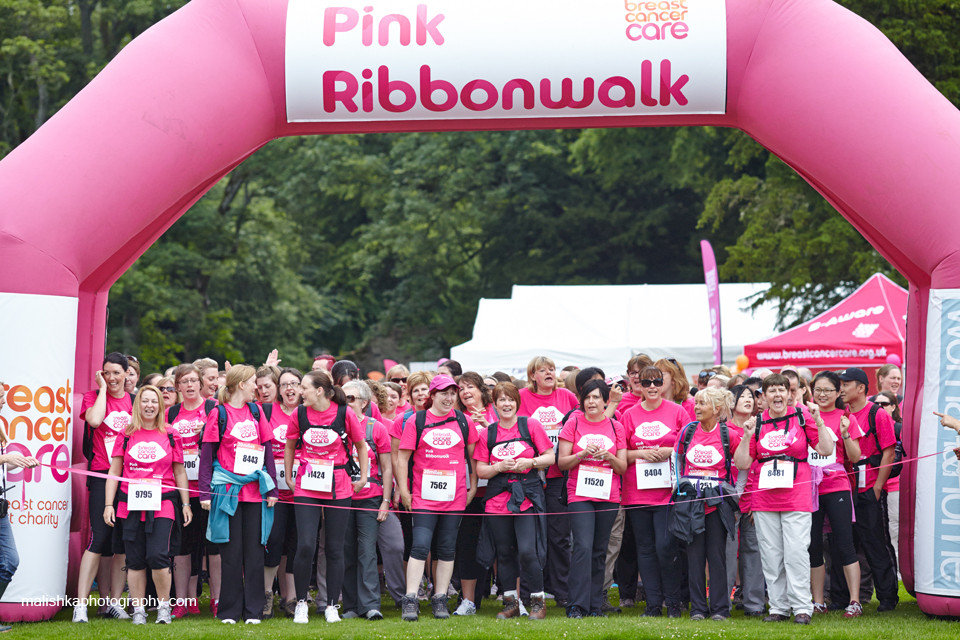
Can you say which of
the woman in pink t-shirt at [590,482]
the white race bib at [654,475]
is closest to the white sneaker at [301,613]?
the woman in pink t-shirt at [590,482]

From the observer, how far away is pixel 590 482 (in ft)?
26.2

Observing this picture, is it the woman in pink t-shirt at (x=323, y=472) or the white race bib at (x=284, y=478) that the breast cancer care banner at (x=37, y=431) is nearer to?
the white race bib at (x=284, y=478)

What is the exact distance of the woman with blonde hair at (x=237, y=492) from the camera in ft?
25.6

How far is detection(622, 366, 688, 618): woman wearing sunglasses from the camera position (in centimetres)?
802

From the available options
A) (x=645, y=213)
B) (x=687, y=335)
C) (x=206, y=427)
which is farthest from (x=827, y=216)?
(x=206, y=427)

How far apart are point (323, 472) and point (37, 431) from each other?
6.16ft

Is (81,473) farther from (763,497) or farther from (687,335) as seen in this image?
(687,335)

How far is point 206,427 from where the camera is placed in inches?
309

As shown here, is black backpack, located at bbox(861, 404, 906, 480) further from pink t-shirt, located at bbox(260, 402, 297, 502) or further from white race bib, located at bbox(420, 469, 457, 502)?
pink t-shirt, located at bbox(260, 402, 297, 502)

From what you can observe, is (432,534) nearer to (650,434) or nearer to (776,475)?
(650,434)

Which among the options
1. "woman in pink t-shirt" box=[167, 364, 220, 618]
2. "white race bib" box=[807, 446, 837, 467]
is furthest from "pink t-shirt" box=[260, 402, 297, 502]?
"white race bib" box=[807, 446, 837, 467]

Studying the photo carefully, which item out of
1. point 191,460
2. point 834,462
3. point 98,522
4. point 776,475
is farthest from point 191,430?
point 834,462

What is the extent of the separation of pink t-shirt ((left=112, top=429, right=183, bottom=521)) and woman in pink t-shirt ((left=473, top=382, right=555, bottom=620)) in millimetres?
2079

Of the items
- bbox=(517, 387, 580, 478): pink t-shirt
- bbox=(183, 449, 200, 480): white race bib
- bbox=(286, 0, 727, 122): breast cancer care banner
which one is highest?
bbox=(286, 0, 727, 122): breast cancer care banner
